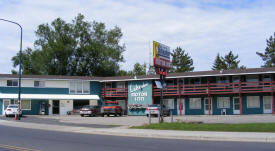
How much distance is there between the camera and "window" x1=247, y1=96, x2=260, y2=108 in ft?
125

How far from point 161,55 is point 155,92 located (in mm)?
18282

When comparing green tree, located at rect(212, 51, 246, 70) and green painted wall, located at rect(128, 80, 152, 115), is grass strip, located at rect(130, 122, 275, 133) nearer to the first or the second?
green painted wall, located at rect(128, 80, 152, 115)

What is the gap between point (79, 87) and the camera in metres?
→ 45.9

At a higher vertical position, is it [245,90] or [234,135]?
[245,90]

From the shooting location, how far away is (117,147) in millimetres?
13391

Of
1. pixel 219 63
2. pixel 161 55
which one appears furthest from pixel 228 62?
pixel 161 55

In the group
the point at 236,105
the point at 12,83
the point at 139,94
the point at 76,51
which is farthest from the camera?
the point at 76,51

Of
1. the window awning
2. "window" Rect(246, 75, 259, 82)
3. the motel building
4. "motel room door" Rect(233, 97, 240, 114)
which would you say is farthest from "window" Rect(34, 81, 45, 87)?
"window" Rect(246, 75, 259, 82)

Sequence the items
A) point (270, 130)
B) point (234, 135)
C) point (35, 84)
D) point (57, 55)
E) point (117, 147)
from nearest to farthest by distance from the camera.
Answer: point (117, 147), point (234, 135), point (270, 130), point (35, 84), point (57, 55)

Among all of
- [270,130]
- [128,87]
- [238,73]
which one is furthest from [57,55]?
[270,130]

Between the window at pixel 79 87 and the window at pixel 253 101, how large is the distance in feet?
68.1

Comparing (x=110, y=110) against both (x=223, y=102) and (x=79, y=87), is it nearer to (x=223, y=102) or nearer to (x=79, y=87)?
(x=79, y=87)

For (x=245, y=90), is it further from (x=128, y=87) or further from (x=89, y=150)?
(x=89, y=150)

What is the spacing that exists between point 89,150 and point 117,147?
1.28 metres
